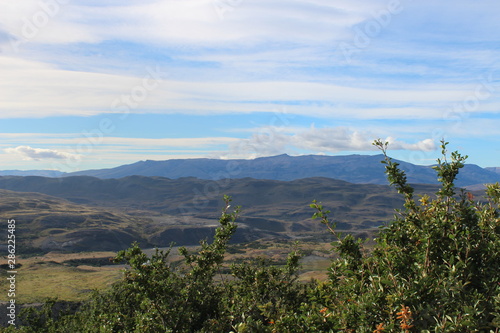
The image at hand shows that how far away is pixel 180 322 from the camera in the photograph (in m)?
10.1

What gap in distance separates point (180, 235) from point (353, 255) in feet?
555

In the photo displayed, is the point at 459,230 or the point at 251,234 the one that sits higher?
the point at 459,230

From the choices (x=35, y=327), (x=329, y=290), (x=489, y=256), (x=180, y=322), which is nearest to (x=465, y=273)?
(x=489, y=256)

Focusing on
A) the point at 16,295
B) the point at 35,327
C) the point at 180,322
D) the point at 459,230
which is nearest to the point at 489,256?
the point at 459,230

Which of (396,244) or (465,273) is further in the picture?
(396,244)

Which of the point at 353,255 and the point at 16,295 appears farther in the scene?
the point at 16,295

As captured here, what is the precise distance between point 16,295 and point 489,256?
7040 cm

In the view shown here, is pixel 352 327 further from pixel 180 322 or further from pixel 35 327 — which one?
pixel 35 327

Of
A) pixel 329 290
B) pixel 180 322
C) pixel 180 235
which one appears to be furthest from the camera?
pixel 180 235

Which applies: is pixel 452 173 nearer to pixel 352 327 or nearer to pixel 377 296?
pixel 377 296

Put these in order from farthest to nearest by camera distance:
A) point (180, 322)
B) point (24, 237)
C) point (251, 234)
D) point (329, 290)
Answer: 1. point (251, 234)
2. point (24, 237)
3. point (180, 322)
4. point (329, 290)

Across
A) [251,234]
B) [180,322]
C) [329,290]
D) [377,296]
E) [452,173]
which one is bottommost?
[251,234]

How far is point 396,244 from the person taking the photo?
7055mm

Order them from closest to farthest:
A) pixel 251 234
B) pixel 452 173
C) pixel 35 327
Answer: pixel 452 173 → pixel 35 327 → pixel 251 234
